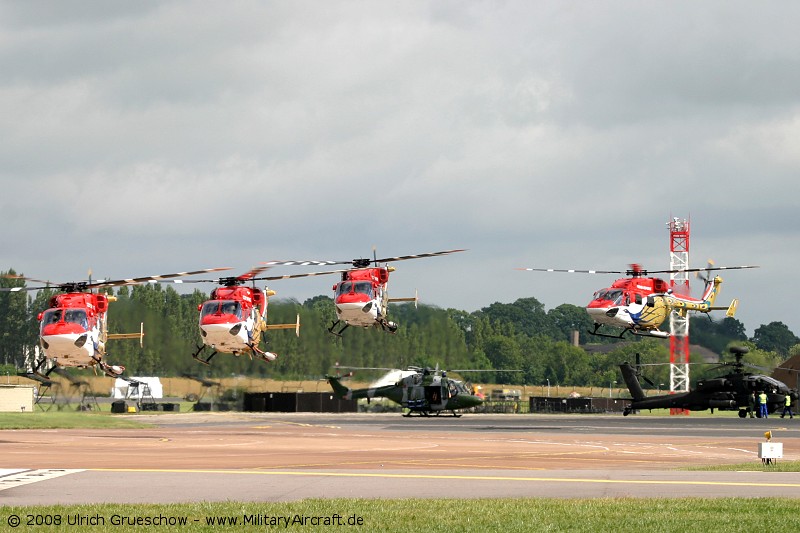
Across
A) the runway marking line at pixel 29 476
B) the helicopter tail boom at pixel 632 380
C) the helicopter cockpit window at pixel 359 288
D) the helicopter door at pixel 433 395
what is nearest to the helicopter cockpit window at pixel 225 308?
the helicopter cockpit window at pixel 359 288

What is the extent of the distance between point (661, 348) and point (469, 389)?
83.9 feet

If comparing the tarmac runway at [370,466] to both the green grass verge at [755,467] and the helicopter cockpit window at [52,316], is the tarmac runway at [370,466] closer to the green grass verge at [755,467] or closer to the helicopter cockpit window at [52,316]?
the green grass verge at [755,467]

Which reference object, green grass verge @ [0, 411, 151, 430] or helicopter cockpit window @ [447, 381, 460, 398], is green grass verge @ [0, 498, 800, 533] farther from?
helicopter cockpit window @ [447, 381, 460, 398]

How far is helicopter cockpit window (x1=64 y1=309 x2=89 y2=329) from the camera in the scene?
164 feet

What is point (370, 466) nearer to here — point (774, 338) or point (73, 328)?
point (73, 328)

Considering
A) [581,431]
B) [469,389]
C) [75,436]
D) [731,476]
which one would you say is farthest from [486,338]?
[731,476]

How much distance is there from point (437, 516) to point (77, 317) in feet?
119

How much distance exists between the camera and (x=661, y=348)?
9594 cm

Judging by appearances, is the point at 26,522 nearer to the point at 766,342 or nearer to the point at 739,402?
the point at 739,402

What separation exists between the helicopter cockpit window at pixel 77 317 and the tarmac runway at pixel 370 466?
197 inches

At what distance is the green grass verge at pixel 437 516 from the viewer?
1600 cm

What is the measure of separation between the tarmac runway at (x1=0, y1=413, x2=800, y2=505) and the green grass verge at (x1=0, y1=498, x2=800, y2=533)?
4.39ft

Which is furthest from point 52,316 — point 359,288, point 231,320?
point 359,288

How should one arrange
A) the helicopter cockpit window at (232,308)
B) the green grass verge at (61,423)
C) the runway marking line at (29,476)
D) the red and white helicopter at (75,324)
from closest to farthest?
the runway marking line at (29,476), the red and white helicopter at (75,324), the green grass verge at (61,423), the helicopter cockpit window at (232,308)
